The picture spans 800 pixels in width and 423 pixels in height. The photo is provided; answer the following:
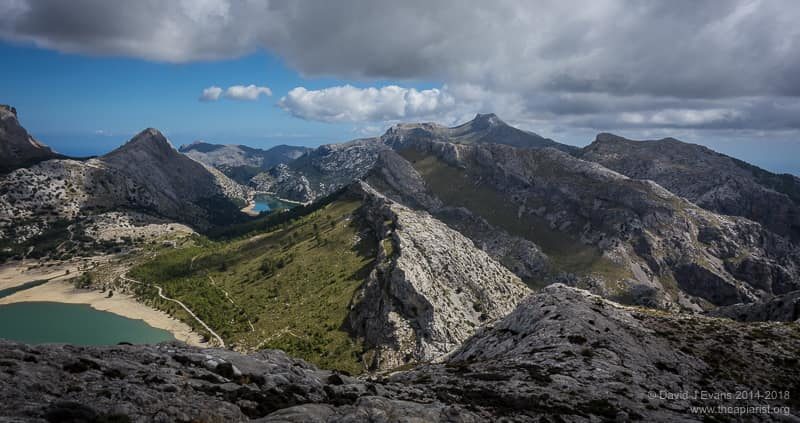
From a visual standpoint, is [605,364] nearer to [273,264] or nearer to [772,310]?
[772,310]

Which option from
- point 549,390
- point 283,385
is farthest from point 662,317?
point 283,385

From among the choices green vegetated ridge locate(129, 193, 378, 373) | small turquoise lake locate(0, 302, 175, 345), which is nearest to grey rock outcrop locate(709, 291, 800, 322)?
green vegetated ridge locate(129, 193, 378, 373)

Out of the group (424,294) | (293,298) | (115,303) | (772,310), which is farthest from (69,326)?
(772,310)

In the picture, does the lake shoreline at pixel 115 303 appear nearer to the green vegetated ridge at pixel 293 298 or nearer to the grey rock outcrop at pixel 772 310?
the green vegetated ridge at pixel 293 298

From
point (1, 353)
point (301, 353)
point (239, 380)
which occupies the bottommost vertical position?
point (301, 353)

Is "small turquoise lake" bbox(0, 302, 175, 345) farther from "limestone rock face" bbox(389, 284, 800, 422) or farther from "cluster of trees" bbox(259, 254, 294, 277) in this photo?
"limestone rock face" bbox(389, 284, 800, 422)

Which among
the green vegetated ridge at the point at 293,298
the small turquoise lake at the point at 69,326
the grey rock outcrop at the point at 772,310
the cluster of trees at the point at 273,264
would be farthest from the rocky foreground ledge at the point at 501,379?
Result: the cluster of trees at the point at 273,264

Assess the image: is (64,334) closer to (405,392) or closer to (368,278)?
(368,278)
